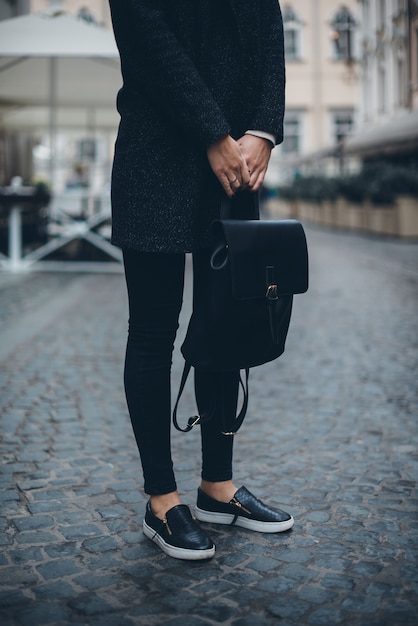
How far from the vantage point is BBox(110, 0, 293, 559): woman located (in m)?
2.13

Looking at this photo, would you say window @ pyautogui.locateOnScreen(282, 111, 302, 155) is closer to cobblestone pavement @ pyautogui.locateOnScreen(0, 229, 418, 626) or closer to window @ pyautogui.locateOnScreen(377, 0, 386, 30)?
window @ pyautogui.locateOnScreen(377, 0, 386, 30)

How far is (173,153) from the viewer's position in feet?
7.25

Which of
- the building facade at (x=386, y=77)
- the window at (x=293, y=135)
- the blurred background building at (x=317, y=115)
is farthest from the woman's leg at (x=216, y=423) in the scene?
the window at (x=293, y=135)

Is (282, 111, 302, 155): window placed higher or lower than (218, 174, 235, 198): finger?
higher

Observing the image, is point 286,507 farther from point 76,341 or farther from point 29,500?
point 76,341

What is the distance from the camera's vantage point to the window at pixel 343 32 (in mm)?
38625

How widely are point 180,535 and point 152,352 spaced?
0.48 m

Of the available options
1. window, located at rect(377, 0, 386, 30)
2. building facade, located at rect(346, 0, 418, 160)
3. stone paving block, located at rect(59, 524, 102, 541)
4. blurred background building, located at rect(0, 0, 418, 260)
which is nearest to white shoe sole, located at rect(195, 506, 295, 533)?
stone paving block, located at rect(59, 524, 102, 541)

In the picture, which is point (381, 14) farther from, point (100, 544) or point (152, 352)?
point (100, 544)

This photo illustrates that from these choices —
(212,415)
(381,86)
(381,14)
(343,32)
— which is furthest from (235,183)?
(343,32)

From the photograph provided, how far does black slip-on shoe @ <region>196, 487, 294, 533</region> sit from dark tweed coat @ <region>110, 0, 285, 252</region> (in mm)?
758

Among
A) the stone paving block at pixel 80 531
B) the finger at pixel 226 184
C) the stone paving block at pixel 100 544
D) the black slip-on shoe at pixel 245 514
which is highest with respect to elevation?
the finger at pixel 226 184

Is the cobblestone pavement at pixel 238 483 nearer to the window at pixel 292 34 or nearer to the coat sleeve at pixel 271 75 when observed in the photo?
the coat sleeve at pixel 271 75

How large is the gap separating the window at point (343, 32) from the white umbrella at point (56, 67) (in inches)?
1055
